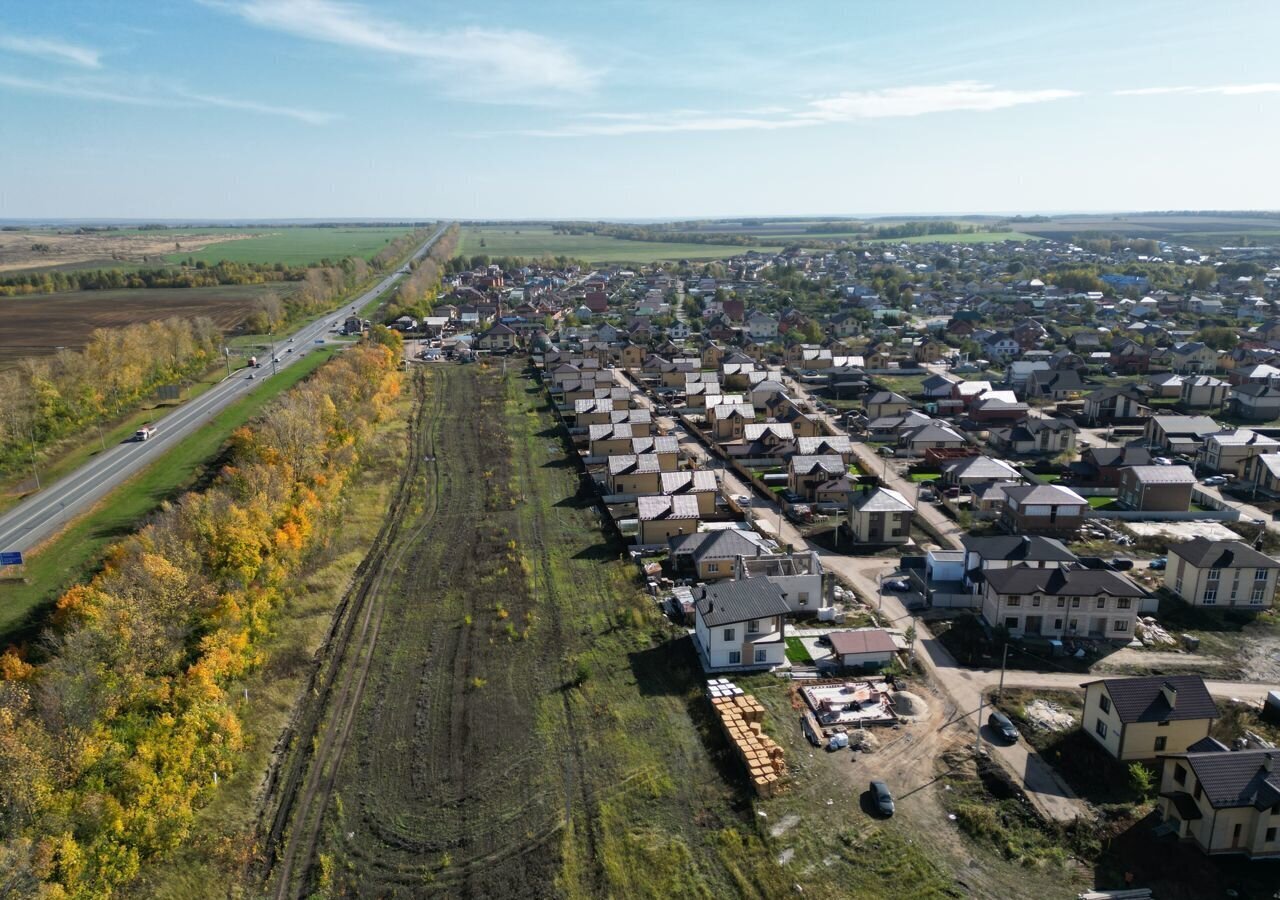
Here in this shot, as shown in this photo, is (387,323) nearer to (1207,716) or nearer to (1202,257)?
(1207,716)

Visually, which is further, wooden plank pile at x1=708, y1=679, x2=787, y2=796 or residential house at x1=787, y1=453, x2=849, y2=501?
residential house at x1=787, y1=453, x2=849, y2=501

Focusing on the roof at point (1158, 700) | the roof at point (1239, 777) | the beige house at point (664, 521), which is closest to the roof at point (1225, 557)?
the roof at point (1158, 700)

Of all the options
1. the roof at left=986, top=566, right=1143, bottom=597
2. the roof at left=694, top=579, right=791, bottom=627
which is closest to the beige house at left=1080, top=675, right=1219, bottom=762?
the roof at left=986, top=566, right=1143, bottom=597

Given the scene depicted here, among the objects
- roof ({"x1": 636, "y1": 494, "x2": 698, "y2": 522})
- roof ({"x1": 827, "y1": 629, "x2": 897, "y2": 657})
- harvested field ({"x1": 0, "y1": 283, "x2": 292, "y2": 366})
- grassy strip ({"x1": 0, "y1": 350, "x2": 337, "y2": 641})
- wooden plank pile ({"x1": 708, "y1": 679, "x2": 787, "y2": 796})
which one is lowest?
wooden plank pile ({"x1": 708, "y1": 679, "x2": 787, "y2": 796})

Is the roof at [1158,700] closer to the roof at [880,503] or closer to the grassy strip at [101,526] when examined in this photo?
the roof at [880,503]

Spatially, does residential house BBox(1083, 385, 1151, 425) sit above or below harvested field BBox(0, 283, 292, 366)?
below

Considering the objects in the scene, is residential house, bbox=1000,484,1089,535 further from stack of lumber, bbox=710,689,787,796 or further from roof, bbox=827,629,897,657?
stack of lumber, bbox=710,689,787,796

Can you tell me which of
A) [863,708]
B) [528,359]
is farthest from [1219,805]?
[528,359]
